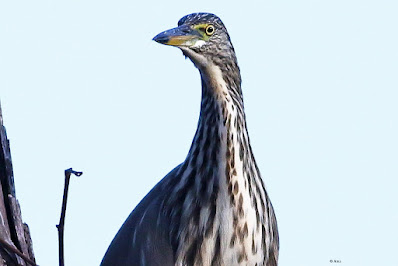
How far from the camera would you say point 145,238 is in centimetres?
374

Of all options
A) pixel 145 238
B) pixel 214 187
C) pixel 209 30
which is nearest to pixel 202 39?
pixel 209 30

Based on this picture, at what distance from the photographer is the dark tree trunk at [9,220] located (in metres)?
2.78

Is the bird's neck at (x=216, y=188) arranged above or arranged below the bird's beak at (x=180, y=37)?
below

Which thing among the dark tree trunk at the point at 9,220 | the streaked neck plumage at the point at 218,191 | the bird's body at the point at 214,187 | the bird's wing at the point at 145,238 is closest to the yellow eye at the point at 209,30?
the bird's body at the point at 214,187

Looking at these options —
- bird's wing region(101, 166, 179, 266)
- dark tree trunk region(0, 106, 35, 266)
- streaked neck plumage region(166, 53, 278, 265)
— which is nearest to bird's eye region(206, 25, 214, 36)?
streaked neck plumage region(166, 53, 278, 265)

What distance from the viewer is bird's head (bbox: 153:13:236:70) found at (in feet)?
11.1

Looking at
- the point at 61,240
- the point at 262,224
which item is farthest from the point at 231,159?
the point at 61,240

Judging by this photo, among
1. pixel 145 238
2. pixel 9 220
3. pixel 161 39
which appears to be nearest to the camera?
pixel 9 220

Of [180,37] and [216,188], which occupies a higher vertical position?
[180,37]

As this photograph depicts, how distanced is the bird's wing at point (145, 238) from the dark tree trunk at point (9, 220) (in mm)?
811

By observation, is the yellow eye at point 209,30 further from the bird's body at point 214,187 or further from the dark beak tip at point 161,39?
the dark beak tip at point 161,39

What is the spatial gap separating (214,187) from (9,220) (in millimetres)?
1014

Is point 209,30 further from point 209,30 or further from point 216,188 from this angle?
point 216,188

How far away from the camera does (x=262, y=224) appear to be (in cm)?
369
